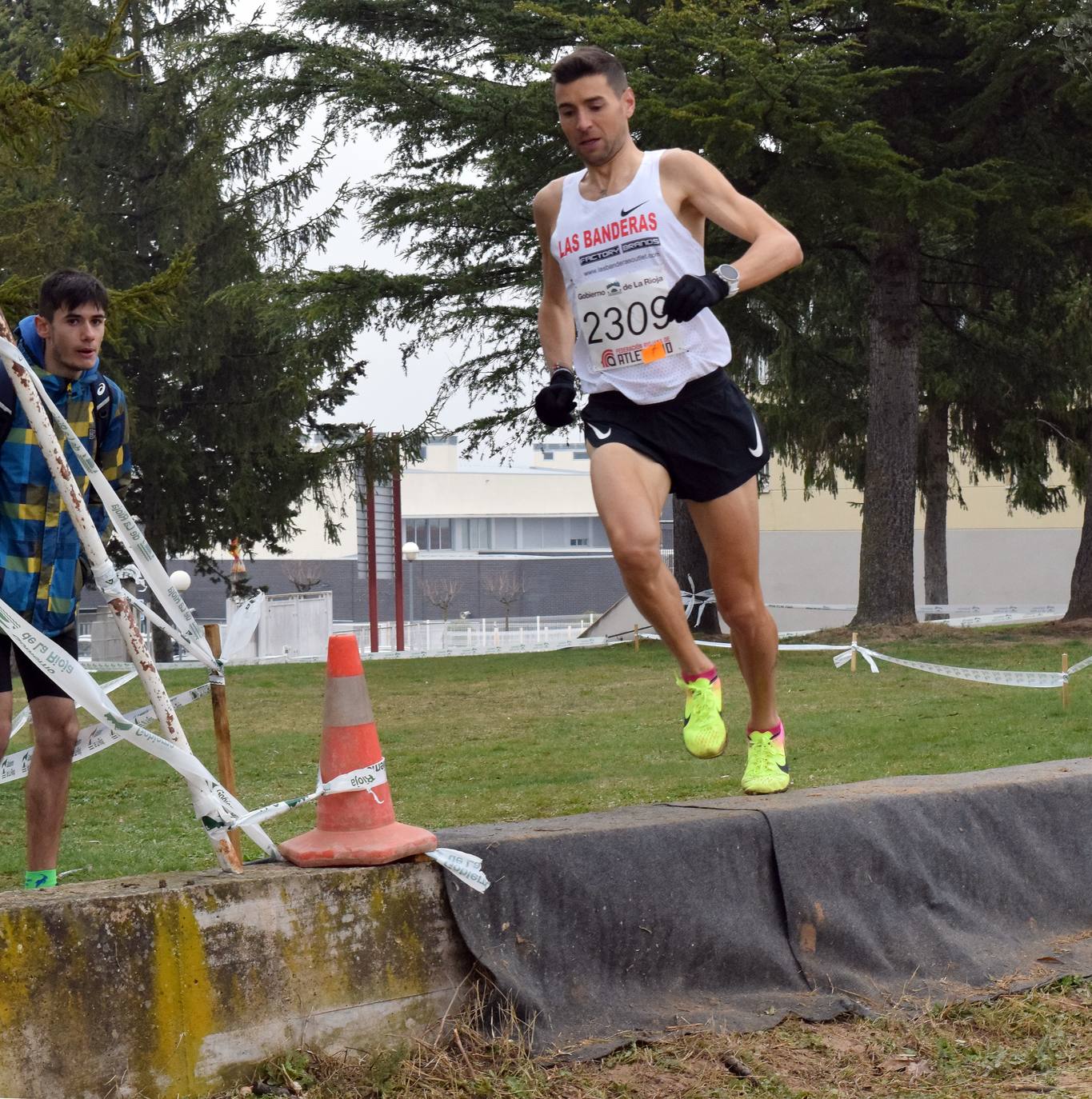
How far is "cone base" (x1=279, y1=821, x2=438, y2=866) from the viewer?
11.0ft

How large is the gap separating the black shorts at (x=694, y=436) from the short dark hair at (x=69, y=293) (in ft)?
4.78

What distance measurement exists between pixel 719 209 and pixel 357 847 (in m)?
2.17

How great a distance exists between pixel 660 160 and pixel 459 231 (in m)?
17.3

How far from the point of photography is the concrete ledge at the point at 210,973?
2.92 m

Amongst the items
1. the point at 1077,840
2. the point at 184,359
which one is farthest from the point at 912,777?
the point at 184,359

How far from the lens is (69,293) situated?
4.10 meters

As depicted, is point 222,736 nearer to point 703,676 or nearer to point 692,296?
point 703,676

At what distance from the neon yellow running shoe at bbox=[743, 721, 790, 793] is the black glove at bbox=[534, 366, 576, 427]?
116 cm

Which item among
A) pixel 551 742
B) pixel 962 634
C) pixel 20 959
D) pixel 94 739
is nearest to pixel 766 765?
pixel 94 739

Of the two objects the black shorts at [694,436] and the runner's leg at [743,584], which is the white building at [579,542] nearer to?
the runner's leg at [743,584]

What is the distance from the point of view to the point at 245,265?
3073 centimetres

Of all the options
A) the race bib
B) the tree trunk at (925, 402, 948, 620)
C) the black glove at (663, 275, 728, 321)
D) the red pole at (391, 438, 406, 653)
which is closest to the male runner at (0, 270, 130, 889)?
the race bib

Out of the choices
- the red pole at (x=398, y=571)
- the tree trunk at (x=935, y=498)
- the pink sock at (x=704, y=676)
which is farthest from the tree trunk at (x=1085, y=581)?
the pink sock at (x=704, y=676)

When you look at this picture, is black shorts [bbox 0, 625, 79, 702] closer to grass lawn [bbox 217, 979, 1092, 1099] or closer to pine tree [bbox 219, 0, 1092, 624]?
grass lawn [bbox 217, 979, 1092, 1099]
